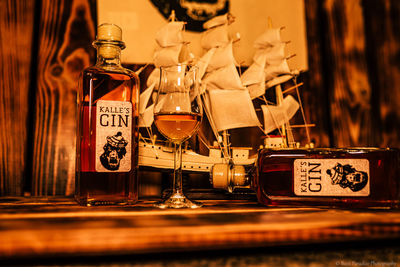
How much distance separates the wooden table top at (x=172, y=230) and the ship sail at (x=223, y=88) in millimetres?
444

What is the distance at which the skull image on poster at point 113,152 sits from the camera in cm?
75

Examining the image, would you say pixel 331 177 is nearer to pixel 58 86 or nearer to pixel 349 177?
pixel 349 177

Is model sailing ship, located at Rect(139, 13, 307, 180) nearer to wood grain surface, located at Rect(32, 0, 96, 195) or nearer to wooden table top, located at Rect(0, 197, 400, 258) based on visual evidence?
wood grain surface, located at Rect(32, 0, 96, 195)

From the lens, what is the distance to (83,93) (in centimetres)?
78

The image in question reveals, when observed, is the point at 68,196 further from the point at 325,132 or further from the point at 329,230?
the point at 325,132

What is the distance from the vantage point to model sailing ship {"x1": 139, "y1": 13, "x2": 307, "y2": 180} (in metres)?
1.00

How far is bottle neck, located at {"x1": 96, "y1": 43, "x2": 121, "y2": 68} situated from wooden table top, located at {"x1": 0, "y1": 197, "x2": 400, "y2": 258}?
376 mm

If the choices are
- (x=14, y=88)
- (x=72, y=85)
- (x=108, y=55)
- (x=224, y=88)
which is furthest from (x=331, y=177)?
(x=14, y=88)

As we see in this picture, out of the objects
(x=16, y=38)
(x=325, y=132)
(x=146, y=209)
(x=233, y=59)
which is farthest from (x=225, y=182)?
(x=16, y=38)

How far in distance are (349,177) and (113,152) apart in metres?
0.51

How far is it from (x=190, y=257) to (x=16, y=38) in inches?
34.6

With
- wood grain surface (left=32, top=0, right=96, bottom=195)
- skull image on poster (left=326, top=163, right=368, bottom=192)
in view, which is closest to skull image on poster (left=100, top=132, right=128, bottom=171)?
wood grain surface (left=32, top=0, right=96, bottom=195)

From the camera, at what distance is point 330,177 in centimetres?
70

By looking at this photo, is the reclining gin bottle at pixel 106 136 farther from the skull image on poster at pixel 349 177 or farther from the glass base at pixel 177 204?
the skull image on poster at pixel 349 177
